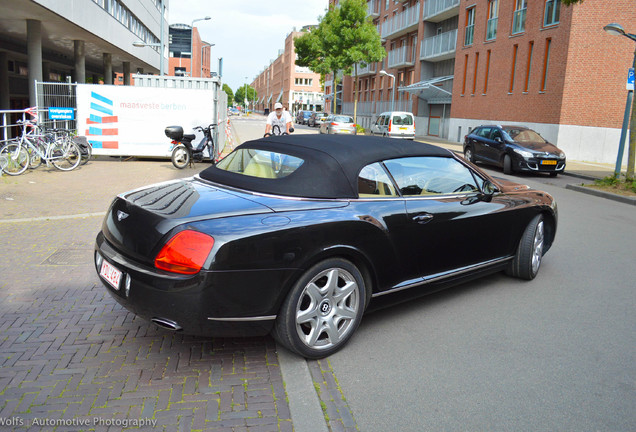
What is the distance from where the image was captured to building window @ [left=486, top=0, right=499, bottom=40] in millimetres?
29875

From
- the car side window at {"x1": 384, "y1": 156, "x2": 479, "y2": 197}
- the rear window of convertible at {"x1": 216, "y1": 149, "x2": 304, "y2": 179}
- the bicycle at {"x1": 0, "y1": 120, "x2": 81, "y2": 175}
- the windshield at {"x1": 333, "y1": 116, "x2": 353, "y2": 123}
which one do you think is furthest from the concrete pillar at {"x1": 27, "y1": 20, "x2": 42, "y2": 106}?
the car side window at {"x1": 384, "y1": 156, "x2": 479, "y2": 197}

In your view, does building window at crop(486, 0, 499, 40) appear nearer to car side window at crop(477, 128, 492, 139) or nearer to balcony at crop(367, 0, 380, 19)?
car side window at crop(477, 128, 492, 139)

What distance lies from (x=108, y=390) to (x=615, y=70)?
83.6 feet

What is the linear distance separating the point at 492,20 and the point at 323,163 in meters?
29.8

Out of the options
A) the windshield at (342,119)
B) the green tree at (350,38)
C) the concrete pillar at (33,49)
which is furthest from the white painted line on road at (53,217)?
the green tree at (350,38)

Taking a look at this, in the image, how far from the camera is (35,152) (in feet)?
41.0

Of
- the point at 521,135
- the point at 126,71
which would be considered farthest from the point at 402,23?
the point at 521,135

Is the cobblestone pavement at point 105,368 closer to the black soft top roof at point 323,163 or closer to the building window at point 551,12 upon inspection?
the black soft top roof at point 323,163

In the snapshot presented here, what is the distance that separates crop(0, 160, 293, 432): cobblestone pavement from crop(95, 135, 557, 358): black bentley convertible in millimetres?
341

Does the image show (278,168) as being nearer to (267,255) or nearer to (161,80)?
(267,255)

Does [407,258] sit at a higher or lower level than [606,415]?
Answer: higher

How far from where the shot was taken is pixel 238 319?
3297mm

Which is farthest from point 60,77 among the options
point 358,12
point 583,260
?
point 583,260

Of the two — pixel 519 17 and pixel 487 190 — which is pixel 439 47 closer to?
pixel 519 17
